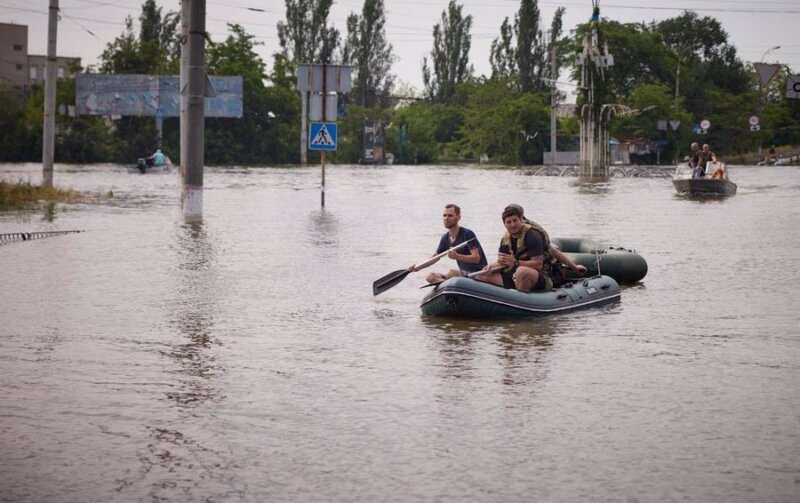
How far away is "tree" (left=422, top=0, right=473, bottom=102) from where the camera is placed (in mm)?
124625

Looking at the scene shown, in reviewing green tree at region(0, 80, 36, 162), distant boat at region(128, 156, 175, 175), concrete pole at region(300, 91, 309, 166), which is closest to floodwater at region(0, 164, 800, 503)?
distant boat at region(128, 156, 175, 175)

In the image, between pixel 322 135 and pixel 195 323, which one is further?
pixel 322 135

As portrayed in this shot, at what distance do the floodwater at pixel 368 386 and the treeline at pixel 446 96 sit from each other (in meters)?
88.6

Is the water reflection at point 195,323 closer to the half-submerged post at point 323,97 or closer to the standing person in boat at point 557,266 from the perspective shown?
the standing person in boat at point 557,266

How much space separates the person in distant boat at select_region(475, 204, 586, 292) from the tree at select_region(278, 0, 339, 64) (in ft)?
345

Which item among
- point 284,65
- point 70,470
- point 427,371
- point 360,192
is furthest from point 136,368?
point 284,65

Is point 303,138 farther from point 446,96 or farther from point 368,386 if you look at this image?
point 368,386

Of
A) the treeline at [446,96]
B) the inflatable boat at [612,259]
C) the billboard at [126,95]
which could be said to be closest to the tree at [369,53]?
the treeline at [446,96]

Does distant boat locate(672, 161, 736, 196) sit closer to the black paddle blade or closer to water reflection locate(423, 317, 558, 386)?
the black paddle blade

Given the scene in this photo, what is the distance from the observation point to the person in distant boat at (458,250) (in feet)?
47.3

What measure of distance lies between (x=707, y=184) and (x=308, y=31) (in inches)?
3038

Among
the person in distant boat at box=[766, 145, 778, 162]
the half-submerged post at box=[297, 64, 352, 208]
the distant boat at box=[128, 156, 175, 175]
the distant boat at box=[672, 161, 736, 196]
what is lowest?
the distant boat at box=[672, 161, 736, 196]

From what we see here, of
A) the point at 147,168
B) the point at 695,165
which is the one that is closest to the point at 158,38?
the point at 147,168

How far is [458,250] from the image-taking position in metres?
15.0
